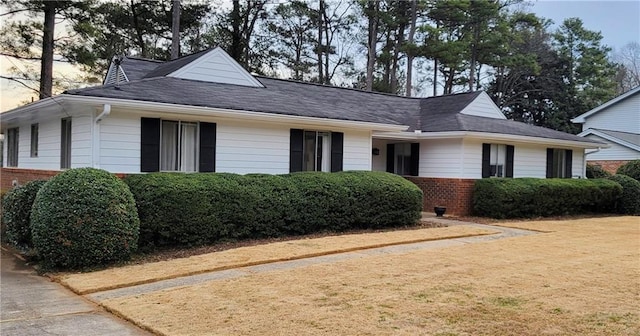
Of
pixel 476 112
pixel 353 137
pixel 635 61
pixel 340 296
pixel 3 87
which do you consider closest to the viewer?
pixel 340 296

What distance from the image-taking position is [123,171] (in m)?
11.3

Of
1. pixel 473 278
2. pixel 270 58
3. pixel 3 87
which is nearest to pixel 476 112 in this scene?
pixel 473 278

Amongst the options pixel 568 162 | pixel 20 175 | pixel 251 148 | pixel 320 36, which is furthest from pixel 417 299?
pixel 320 36

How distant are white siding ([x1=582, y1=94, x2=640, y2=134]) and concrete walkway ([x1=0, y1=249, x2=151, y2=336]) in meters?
31.6

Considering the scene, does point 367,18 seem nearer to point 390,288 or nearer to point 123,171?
point 123,171

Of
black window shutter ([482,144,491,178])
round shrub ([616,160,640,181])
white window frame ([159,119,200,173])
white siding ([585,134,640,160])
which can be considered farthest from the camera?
white siding ([585,134,640,160])

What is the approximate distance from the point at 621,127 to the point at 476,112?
640 inches

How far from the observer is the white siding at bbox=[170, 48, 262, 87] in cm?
1439

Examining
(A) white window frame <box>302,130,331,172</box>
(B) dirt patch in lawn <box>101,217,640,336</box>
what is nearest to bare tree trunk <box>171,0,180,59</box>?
(A) white window frame <box>302,130,331,172</box>

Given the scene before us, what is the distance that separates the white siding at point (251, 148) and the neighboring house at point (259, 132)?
0.08 ft

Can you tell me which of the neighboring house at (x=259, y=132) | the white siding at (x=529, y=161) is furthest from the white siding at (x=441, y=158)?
the white siding at (x=529, y=161)

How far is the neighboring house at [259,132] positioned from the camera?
11398 millimetres

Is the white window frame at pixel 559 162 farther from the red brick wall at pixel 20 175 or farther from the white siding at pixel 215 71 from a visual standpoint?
the red brick wall at pixel 20 175

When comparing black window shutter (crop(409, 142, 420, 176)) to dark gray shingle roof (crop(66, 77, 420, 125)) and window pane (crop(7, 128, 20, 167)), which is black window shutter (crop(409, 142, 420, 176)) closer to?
dark gray shingle roof (crop(66, 77, 420, 125))
